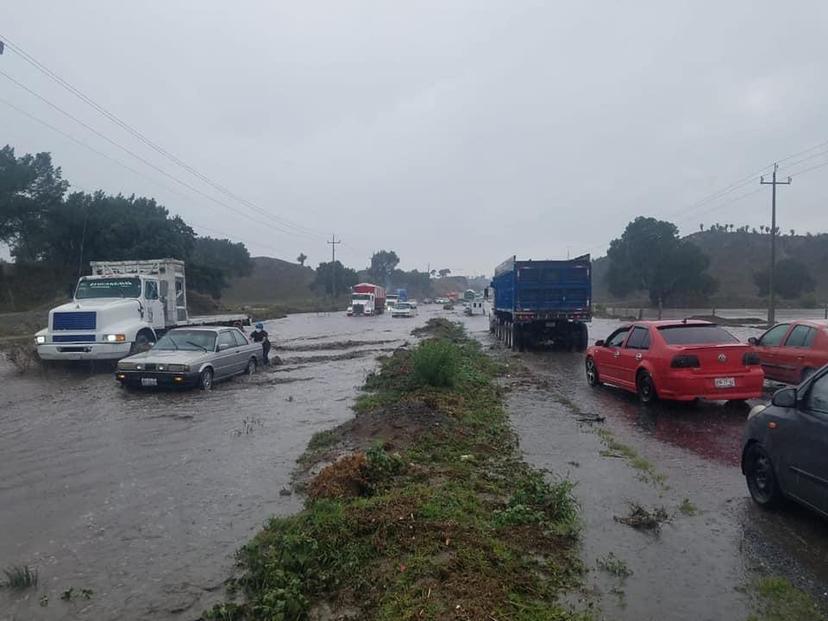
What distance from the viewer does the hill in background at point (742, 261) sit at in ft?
253

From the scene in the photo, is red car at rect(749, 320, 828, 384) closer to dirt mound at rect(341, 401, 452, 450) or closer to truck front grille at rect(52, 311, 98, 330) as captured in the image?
dirt mound at rect(341, 401, 452, 450)

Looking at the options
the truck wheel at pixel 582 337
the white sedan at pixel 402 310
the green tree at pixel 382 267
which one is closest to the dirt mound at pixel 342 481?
the truck wheel at pixel 582 337

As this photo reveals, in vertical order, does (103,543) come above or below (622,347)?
below

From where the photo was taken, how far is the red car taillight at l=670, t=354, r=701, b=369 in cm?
1053

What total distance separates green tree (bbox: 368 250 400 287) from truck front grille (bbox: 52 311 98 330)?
5713 inches

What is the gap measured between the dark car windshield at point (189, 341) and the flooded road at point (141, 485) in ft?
3.57

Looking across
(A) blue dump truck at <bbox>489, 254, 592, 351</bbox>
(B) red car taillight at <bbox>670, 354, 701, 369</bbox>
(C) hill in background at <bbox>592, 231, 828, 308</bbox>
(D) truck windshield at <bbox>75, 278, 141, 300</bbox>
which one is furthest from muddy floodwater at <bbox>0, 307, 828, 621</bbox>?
(C) hill in background at <bbox>592, 231, 828, 308</bbox>

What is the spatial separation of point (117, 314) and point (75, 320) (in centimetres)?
104

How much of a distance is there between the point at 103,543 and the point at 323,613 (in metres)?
2.71

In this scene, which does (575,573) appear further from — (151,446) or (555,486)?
(151,446)

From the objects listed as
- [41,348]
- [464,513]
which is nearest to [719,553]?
[464,513]

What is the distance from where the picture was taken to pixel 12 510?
6598 millimetres

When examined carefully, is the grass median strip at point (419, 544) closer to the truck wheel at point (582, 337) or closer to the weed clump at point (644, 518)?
the weed clump at point (644, 518)

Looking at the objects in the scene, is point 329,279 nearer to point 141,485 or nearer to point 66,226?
point 66,226
